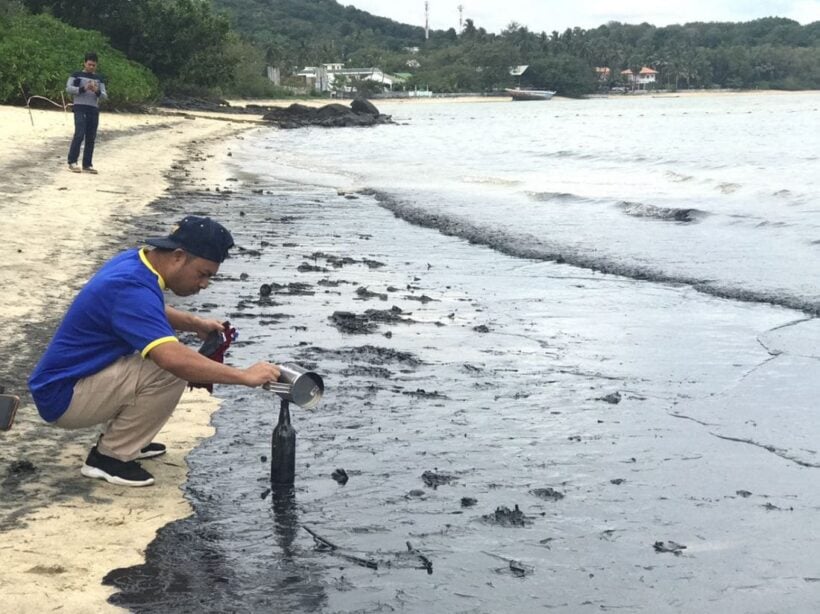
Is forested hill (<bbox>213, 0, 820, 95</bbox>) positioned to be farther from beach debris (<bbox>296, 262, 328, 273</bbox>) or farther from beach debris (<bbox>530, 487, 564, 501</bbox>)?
beach debris (<bbox>530, 487, 564, 501</bbox>)

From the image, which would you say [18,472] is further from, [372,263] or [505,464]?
[372,263]

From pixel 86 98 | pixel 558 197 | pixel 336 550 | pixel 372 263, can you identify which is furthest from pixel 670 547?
pixel 558 197

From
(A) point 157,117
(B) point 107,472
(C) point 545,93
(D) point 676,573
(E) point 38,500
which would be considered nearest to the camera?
(D) point 676,573

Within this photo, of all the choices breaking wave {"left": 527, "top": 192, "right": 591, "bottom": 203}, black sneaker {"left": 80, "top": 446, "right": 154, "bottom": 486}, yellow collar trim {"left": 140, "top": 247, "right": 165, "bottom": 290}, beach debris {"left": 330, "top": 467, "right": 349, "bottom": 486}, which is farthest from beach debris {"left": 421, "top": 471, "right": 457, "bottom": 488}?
breaking wave {"left": 527, "top": 192, "right": 591, "bottom": 203}

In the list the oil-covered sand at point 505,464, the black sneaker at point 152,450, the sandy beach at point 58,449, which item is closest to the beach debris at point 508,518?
the oil-covered sand at point 505,464

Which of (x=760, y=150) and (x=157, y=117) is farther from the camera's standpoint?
(x=157, y=117)

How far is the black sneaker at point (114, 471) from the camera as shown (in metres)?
4.41

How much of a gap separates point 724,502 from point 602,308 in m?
4.70

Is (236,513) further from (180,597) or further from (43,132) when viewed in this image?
(43,132)

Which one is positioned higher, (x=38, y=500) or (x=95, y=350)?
(x=95, y=350)

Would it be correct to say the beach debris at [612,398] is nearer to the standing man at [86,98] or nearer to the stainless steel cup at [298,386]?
the stainless steel cup at [298,386]

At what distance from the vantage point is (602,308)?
912 centimetres

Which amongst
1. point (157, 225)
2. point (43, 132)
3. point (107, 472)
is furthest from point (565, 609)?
point (43, 132)

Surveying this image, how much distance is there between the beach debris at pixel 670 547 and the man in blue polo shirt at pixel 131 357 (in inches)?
67.1
